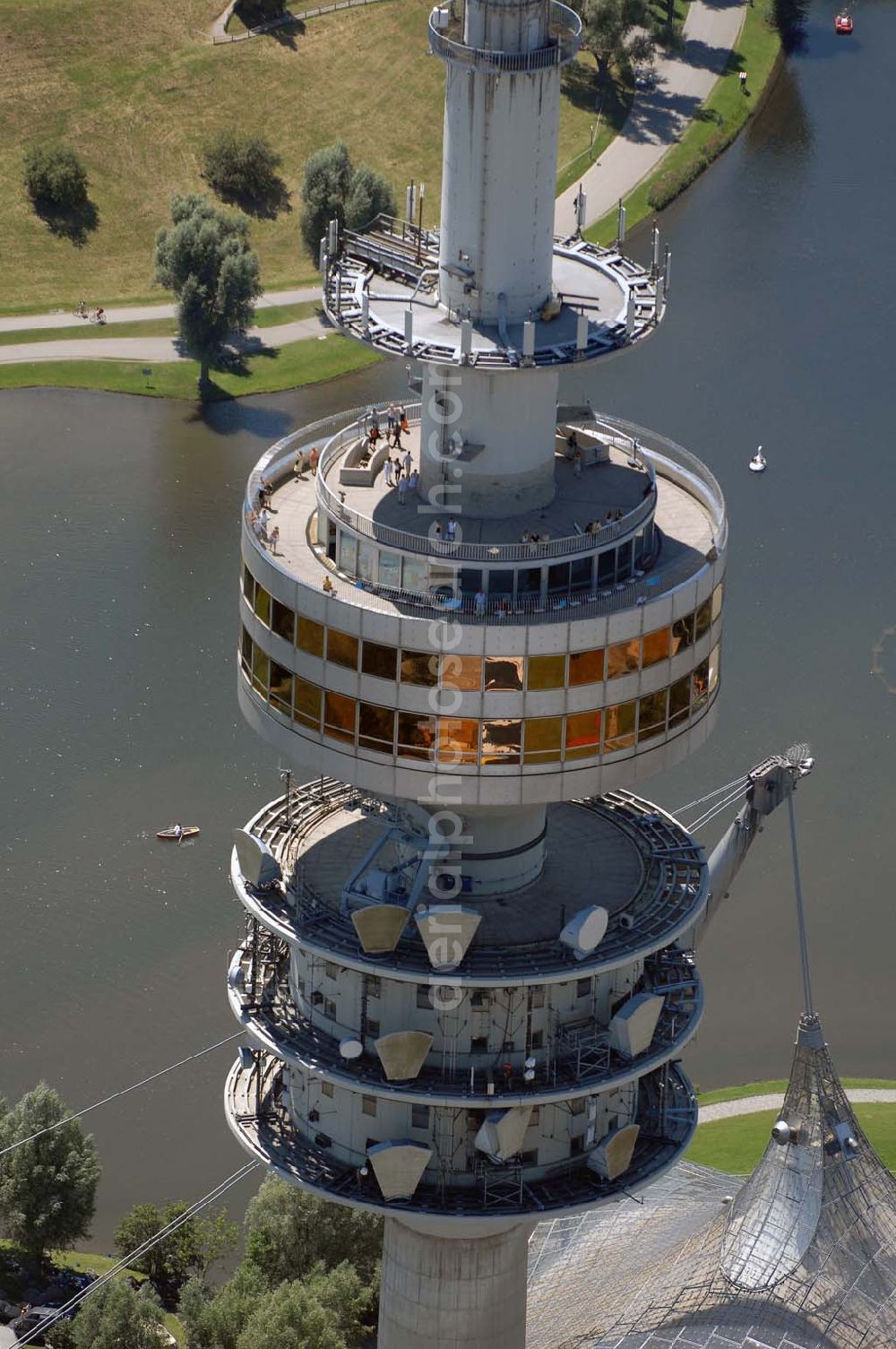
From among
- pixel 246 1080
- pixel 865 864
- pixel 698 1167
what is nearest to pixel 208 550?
pixel 865 864

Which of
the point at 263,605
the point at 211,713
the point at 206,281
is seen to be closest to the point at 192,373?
the point at 206,281

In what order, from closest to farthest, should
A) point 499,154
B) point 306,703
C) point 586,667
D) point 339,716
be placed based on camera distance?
point 499,154 < point 586,667 < point 339,716 < point 306,703

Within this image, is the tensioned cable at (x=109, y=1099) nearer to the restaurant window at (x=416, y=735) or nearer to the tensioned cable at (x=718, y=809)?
the tensioned cable at (x=718, y=809)

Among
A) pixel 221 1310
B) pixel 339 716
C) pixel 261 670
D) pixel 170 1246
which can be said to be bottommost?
pixel 170 1246

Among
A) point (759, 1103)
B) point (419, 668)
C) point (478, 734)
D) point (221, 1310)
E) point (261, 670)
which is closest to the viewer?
point (419, 668)

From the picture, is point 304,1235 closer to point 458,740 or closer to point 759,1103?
point 759,1103

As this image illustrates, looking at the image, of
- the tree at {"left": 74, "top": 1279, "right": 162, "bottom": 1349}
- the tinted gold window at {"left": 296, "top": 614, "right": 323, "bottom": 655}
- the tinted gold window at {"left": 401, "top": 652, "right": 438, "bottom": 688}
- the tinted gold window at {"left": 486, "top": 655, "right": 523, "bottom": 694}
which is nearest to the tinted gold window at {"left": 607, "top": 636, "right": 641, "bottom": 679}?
the tinted gold window at {"left": 486, "top": 655, "right": 523, "bottom": 694}

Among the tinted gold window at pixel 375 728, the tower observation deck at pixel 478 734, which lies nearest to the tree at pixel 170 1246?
the tower observation deck at pixel 478 734

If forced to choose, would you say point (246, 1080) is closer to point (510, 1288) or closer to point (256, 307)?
point (510, 1288)
